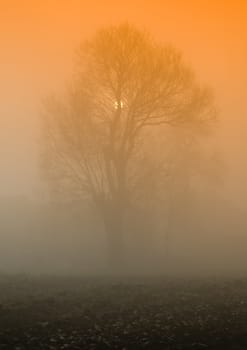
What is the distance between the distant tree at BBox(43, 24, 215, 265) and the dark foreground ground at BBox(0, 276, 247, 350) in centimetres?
1431

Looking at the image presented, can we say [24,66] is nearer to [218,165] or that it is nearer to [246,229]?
[246,229]

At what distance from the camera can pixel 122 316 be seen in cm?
1544

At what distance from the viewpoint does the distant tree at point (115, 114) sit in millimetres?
35312

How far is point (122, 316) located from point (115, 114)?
22.2 meters

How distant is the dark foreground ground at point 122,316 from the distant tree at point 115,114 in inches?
563

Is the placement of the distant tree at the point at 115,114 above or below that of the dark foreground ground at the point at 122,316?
above

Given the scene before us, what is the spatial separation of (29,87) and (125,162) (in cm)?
7386

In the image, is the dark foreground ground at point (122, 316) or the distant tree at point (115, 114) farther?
the distant tree at point (115, 114)

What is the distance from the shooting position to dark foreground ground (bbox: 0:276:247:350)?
12.1 meters

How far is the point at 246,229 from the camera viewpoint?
213 ft

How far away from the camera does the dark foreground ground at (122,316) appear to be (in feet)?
39.6

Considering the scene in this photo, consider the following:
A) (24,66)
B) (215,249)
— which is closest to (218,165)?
(215,249)

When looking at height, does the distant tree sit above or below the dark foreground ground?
above

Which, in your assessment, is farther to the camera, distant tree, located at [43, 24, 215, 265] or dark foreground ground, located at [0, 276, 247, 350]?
distant tree, located at [43, 24, 215, 265]
